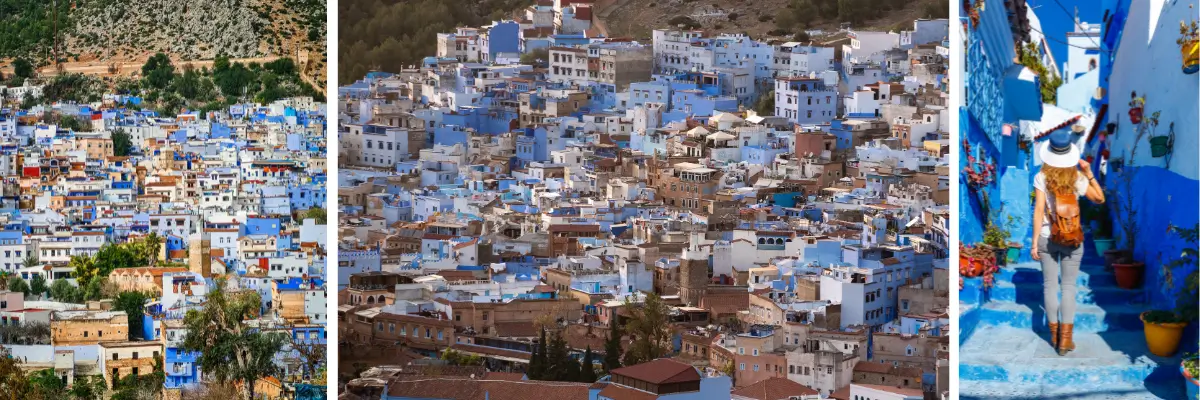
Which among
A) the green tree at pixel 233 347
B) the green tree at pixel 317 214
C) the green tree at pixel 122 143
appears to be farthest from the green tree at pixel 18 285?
the green tree at pixel 122 143

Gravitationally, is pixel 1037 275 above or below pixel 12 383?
above

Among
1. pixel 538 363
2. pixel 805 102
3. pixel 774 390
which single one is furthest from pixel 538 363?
pixel 805 102

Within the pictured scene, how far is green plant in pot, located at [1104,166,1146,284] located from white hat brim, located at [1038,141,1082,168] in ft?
0.38

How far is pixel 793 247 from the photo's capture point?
26.3ft

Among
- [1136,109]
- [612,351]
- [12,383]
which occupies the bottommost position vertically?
[12,383]

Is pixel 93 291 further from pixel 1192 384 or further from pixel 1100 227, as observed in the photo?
pixel 1192 384

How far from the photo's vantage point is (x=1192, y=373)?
575 cm

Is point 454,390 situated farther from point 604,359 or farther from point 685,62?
point 685,62

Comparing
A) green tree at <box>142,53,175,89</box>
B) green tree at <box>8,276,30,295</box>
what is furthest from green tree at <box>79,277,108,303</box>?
green tree at <box>142,53,175,89</box>

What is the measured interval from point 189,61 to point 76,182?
19.7ft

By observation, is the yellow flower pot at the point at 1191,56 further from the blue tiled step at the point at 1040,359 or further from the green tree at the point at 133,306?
the green tree at the point at 133,306

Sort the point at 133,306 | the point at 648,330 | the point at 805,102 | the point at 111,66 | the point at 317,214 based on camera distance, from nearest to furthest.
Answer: the point at 648,330, the point at 805,102, the point at 133,306, the point at 317,214, the point at 111,66

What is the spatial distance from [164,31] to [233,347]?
58.8 ft

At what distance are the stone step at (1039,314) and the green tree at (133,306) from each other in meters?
10.4
